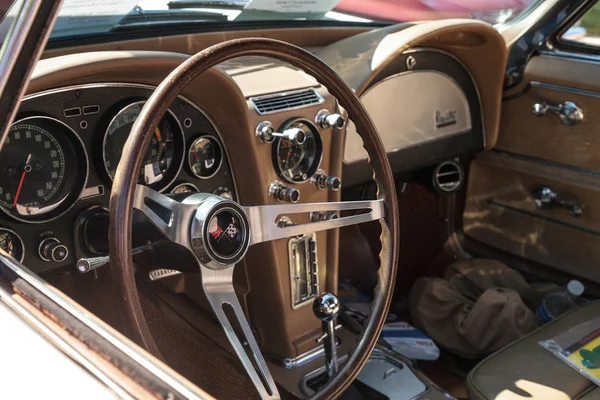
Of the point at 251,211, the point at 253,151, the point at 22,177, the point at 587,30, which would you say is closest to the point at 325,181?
the point at 253,151

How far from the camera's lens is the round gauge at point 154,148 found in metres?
1.56

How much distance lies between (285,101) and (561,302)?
118cm

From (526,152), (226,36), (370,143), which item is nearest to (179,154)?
(370,143)

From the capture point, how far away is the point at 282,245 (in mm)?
1897

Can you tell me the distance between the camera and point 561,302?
7.70 feet

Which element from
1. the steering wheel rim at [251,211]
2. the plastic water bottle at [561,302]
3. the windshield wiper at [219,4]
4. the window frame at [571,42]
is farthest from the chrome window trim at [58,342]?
the window frame at [571,42]

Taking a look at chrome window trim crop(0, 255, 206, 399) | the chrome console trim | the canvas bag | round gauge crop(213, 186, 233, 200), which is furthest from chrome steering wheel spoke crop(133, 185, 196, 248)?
the canvas bag

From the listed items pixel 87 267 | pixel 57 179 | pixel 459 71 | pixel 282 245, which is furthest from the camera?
pixel 459 71

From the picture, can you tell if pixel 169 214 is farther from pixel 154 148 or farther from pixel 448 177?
pixel 448 177

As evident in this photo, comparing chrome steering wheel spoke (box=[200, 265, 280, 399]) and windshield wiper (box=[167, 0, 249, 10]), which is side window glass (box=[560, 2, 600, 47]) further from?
chrome steering wheel spoke (box=[200, 265, 280, 399])

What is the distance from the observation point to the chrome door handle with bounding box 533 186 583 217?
2373 millimetres

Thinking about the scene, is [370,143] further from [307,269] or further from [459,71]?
[459,71]

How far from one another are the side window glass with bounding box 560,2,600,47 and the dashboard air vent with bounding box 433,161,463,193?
564 millimetres

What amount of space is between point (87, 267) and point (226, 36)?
3.36 ft
